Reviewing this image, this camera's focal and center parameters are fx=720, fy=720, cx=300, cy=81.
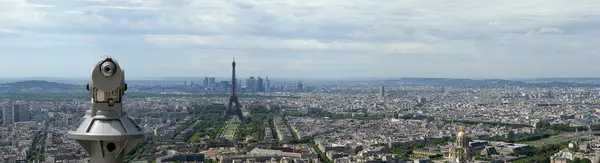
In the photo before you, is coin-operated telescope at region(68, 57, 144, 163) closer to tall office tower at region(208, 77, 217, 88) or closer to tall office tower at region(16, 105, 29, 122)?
tall office tower at region(16, 105, 29, 122)

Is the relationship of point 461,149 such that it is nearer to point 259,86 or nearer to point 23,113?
point 23,113

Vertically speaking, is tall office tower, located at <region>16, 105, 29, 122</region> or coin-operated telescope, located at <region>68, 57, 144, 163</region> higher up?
coin-operated telescope, located at <region>68, 57, 144, 163</region>

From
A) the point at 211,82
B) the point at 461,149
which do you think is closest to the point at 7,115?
the point at 461,149

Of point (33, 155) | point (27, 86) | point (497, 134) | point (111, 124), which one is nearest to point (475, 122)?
point (497, 134)

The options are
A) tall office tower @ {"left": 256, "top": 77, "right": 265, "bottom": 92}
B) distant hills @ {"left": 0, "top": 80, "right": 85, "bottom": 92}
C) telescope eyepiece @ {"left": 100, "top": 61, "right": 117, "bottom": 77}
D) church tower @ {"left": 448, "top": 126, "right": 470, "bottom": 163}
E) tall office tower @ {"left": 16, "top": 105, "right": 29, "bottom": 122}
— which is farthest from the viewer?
tall office tower @ {"left": 256, "top": 77, "right": 265, "bottom": 92}

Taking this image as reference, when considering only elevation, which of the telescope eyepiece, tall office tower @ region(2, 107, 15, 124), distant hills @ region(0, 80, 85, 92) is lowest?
tall office tower @ region(2, 107, 15, 124)

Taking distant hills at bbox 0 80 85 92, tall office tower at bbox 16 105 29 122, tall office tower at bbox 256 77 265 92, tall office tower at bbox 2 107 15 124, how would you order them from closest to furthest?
tall office tower at bbox 2 107 15 124
tall office tower at bbox 16 105 29 122
distant hills at bbox 0 80 85 92
tall office tower at bbox 256 77 265 92

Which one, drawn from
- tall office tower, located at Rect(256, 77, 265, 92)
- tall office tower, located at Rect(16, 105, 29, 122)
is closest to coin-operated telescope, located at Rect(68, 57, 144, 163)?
tall office tower, located at Rect(16, 105, 29, 122)

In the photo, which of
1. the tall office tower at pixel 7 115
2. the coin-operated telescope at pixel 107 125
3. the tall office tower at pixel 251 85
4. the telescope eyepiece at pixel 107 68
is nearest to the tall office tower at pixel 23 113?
the tall office tower at pixel 7 115
